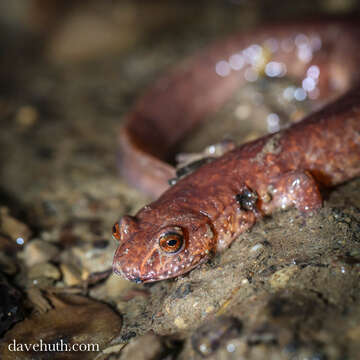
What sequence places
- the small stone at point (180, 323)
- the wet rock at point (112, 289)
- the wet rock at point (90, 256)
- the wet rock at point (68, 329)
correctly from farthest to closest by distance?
the wet rock at point (90, 256) < the wet rock at point (112, 289) < the wet rock at point (68, 329) < the small stone at point (180, 323)

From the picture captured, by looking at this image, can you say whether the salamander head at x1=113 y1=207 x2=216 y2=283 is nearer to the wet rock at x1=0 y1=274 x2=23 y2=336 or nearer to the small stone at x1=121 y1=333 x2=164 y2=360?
the small stone at x1=121 y1=333 x2=164 y2=360

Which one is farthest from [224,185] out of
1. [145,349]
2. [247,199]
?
[145,349]

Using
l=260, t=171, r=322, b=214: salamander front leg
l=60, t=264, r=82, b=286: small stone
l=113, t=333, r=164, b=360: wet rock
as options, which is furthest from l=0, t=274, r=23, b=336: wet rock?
l=260, t=171, r=322, b=214: salamander front leg

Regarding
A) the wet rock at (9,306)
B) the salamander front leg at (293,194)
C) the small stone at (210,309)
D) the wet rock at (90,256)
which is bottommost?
the wet rock at (9,306)

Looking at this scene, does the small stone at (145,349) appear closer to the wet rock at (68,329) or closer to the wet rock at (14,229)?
the wet rock at (68,329)

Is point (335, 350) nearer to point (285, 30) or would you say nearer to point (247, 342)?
point (247, 342)

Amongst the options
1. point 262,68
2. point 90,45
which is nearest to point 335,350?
point 262,68

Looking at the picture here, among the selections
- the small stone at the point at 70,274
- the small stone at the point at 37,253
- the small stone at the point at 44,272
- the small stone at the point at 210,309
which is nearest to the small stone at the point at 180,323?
the small stone at the point at 210,309

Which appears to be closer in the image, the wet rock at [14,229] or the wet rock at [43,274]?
the wet rock at [43,274]
